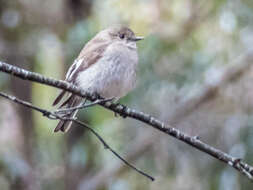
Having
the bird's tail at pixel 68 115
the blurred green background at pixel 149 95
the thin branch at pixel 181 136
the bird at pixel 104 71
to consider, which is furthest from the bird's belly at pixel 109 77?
the blurred green background at pixel 149 95

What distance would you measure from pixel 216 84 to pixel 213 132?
568mm

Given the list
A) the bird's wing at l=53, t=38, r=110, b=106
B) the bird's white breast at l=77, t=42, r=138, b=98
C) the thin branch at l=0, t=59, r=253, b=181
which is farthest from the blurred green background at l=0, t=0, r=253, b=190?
the thin branch at l=0, t=59, r=253, b=181

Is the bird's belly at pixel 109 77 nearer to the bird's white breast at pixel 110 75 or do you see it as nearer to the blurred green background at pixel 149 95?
the bird's white breast at pixel 110 75

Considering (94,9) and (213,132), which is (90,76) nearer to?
(213,132)

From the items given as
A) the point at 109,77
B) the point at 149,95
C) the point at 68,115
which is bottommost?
the point at 149,95

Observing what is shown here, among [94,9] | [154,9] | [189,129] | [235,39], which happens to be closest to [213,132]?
[189,129]

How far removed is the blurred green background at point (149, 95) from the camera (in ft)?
19.2

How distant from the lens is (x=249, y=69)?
19.6ft

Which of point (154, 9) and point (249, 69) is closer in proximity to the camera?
point (249, 69)

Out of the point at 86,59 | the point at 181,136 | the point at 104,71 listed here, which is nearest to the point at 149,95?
the point at 86,59

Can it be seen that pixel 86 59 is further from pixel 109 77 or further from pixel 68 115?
pixel 68 115

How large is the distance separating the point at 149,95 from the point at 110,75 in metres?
2.02

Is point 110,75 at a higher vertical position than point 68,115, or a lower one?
higher

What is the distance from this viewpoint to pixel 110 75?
13.5 ft
